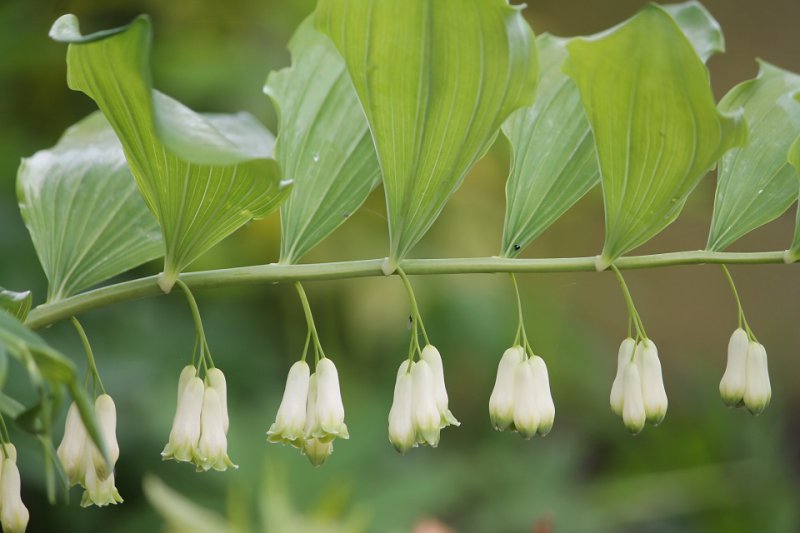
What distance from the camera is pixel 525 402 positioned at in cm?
94

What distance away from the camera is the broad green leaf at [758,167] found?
1.00m

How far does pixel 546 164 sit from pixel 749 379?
1.05ft

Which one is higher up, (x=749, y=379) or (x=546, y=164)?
(x=546, y=164)

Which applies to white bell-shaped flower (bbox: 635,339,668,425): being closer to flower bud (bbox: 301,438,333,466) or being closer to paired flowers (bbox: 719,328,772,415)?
paired flowers (bbox: 719,328,772,415)

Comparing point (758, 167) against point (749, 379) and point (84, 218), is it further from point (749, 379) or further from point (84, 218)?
point (84, 218)

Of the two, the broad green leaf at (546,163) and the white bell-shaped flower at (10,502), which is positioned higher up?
the broad green leaf at (546,163)

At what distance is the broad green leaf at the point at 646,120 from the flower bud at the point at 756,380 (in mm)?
171

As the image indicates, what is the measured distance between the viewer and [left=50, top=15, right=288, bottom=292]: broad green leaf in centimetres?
73

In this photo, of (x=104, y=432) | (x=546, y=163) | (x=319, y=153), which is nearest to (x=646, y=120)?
(x=546, y=163)

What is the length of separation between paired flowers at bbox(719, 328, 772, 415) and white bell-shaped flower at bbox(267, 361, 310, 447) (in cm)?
45

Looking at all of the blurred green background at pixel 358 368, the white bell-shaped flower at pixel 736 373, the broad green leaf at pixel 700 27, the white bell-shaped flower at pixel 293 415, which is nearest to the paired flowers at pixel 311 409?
the white bell-shaped flower at pixel 293 415

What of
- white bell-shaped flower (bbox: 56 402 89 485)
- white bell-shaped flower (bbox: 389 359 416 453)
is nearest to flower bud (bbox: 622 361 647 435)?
white bell-shaped flower (bbox: 389 359 416 453)

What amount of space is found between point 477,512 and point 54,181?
228cm

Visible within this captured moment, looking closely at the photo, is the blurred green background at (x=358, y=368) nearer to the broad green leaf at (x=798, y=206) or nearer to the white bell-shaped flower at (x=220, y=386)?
the white bell-shaped flower at (x=220, y=386)
